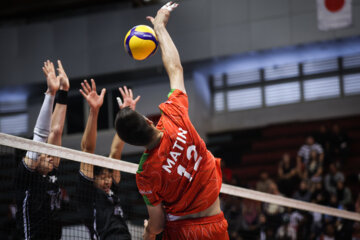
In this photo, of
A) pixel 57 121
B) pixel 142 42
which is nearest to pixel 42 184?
pixel 57 121

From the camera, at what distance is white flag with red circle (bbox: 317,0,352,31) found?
16.8 meters

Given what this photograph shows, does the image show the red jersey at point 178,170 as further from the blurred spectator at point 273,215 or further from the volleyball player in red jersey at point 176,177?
the blurred spectator at point 273,215

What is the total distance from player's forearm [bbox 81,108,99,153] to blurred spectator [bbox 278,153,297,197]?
943 centimetres

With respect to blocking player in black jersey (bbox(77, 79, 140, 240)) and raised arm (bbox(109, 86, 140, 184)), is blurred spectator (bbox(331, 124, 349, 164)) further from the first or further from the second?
blocking player in black jersey (bbox(77, 79, 140, 240))

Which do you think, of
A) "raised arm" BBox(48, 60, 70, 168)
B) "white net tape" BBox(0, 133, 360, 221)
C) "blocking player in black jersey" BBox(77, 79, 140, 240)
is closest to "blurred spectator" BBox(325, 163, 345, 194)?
"white net tape" BBox(0, 133, 360, 221)

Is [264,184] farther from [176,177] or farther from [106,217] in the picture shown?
[176,177]

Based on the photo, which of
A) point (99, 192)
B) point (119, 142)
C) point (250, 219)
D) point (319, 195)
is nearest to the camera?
point (99, 192)

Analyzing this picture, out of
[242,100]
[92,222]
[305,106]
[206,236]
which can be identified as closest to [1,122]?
[242,100]

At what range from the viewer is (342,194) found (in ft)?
42.4

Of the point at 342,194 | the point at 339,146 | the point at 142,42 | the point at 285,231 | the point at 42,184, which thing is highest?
the point at 142,42

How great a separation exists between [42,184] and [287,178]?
408 inches

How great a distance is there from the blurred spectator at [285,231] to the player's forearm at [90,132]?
6591 mm

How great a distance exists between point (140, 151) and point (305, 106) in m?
6.65

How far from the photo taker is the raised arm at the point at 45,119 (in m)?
4.73
